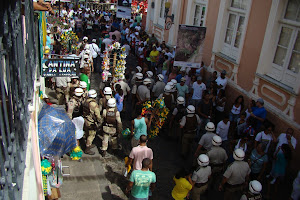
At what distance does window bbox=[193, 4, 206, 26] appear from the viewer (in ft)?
41.5

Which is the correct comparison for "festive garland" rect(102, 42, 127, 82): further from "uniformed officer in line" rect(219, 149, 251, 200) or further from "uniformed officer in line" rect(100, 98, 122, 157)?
"uniformed officer in line" rect(219, 149, 251, 200)

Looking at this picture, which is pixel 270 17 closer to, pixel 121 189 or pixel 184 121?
pixel 184 121

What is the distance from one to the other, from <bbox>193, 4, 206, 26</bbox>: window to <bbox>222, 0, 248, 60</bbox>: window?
1.92m

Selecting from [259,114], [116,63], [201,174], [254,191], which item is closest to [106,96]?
[116,63]

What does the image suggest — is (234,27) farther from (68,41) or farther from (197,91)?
(68,41)

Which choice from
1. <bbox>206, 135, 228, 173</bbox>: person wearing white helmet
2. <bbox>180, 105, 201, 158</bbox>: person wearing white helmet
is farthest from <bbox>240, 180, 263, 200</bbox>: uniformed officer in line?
<bbox>180, 105, 201, 158</bbox>: person wearing white helmet

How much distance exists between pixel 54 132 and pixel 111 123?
2.15 m

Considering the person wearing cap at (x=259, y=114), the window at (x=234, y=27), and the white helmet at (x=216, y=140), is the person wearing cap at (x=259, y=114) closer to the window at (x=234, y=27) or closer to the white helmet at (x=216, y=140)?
the white helmet at (x=216, y=140)

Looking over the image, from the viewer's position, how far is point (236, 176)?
5.51m

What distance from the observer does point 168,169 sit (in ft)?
23.8

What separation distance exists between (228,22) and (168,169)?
6098mm

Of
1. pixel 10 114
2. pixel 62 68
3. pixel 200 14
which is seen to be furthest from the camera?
pixel 200 14

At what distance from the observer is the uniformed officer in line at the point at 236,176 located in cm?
549

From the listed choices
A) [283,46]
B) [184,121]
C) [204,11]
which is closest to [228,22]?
[204,11]
